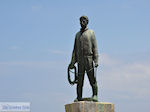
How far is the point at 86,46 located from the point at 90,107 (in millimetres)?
2357

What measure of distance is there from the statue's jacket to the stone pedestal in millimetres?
1694

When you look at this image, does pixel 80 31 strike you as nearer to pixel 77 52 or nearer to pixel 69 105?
pixel 77 52

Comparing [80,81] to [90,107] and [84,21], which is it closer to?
[90,107]

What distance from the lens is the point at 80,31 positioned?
1322 cm

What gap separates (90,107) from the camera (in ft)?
39.3

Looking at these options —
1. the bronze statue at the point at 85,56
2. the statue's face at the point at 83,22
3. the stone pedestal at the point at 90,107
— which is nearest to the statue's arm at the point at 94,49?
the bronze statue at the point at 85,56

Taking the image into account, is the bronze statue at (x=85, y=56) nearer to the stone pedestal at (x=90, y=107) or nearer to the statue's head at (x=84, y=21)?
the statue's head at (x=84, y=21)

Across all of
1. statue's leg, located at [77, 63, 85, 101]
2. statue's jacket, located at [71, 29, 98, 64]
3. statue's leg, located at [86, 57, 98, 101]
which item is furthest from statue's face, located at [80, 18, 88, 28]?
statue's leg, located at [77, 63, 85, 101]

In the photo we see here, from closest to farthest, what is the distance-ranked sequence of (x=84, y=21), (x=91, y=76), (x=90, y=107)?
(x=90, y=107) < (x=91, y=76) < (x=84, y=21)

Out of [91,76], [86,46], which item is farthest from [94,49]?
[91,76]

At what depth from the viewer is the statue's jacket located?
1275 cm

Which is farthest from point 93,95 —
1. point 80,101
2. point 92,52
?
point 92,52

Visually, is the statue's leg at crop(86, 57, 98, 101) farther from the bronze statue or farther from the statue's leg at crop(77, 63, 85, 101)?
the statue's leg at crop(77, 63, 85, 101)

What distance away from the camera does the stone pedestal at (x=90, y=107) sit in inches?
467
